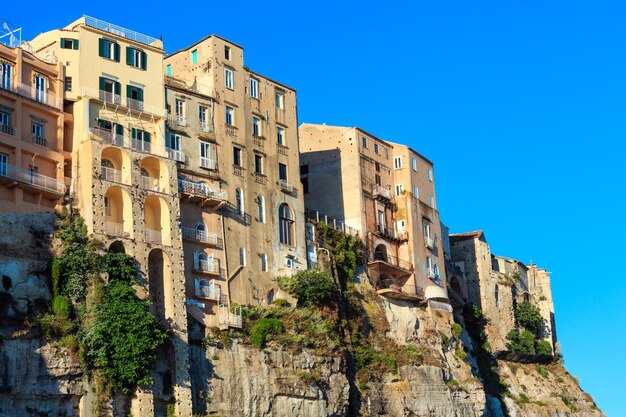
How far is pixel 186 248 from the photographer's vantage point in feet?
236

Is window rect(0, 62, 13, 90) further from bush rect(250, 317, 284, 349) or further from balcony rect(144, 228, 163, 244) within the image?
bush rect(250, 317, 284, 349)

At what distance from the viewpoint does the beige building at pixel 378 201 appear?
91125 mm

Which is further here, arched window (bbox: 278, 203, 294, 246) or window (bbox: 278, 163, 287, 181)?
window (bbox: 278, 163, 287, 181)

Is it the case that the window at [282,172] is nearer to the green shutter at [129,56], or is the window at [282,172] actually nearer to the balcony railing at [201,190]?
the balcony railing at [201,190]

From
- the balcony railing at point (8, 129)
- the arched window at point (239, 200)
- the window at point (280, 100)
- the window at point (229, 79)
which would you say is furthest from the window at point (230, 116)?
the balcony railing at point (8, 129)

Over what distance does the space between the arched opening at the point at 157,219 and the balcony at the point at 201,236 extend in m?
2.72

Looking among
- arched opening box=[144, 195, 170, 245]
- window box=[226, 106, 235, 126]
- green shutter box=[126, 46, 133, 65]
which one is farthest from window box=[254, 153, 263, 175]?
green shutter box=[126, 46, 133, 65]

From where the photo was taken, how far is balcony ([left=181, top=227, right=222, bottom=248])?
237 ft

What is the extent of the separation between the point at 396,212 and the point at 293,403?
2672 centimetres

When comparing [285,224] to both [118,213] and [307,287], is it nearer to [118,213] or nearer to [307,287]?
[307,287]

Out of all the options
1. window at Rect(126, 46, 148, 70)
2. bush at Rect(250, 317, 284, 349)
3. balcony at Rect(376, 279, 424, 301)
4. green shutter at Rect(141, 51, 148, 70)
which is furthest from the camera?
balcony at Rect(376, 279, 424, 301)

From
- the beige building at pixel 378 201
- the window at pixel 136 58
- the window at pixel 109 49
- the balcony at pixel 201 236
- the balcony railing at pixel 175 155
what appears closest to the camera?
the window at pixel 109 49

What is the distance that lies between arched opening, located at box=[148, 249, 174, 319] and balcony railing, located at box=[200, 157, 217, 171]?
9.48 m

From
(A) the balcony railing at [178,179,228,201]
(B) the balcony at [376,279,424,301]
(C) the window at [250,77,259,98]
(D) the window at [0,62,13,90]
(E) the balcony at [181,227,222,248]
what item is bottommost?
(B) the balcony at [376,279,424,301]
